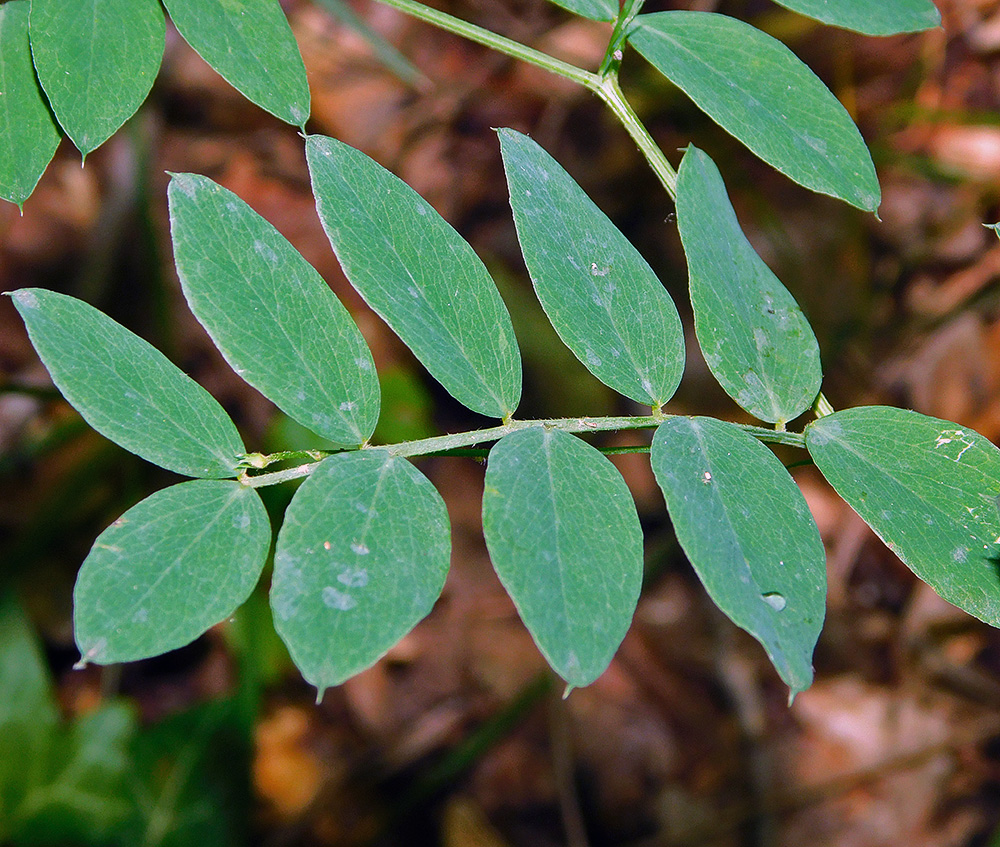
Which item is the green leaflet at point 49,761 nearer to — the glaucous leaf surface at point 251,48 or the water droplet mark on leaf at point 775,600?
the glaucous leaf surface at point 251,48

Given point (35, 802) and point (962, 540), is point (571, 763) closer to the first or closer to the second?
point (35, 802)

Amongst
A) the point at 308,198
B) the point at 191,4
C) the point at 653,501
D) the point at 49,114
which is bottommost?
the point at 653,501

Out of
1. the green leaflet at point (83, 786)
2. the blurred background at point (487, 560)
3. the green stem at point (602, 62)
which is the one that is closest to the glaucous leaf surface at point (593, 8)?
the green stem at point (602, 62)

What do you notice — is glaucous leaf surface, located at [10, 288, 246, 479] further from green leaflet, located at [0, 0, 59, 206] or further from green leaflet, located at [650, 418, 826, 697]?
green leaflet, located at [650, 418, 826, 697]

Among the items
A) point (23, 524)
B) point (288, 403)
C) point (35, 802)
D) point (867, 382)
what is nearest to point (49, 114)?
point (288, 403)

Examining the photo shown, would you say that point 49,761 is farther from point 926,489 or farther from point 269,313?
point 926,489

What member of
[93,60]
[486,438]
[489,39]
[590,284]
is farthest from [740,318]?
[93,60]
